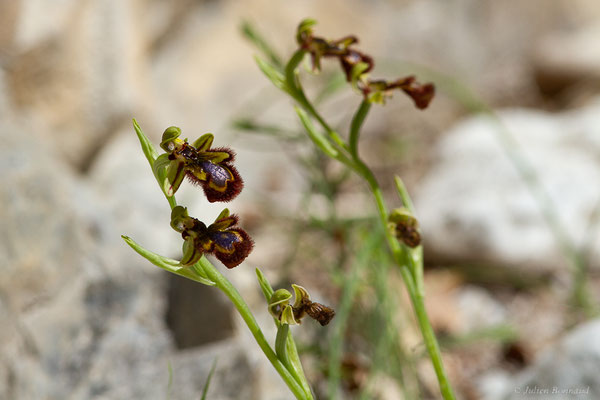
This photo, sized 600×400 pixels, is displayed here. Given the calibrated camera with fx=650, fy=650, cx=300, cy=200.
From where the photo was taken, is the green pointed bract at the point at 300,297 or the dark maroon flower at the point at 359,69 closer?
the green pointed bract at the point at 300,297

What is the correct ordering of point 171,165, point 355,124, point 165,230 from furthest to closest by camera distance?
1. point 165,230
2. point 355,124
3. point 171,165

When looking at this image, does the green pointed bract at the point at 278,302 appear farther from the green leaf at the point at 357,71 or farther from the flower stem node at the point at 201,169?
the green leaf at the point at 357,71

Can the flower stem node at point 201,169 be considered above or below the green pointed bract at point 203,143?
below

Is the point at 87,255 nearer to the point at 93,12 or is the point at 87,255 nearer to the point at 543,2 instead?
the point at 93,12

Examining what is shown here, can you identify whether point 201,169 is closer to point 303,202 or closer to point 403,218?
point 403,218

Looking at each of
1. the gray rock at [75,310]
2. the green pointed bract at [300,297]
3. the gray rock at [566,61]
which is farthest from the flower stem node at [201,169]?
the gray rock at [566,61]

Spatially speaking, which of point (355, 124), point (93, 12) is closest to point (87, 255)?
point (355, 124)

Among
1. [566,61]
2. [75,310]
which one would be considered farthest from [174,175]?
[566,61]
